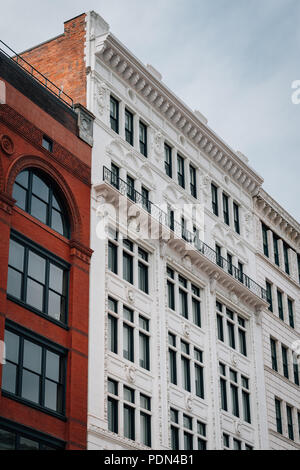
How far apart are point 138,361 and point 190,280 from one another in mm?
8417

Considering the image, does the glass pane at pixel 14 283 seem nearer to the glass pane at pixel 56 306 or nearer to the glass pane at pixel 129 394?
the glass pane at pixel 56 306

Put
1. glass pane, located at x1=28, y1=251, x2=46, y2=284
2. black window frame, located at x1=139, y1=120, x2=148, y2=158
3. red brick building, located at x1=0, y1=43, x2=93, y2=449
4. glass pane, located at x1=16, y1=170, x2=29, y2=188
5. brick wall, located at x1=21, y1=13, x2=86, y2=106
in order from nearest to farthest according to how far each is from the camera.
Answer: red brick building, located at x1=0, y1=43, x2=93, y2=449 → glass pane, located at x1=28, y1=251, x2=46, y2=284 → glass pane, located at x1=16, y1=170, x2=29, y2=188 → brick wall, located at x1=21, y1=13, x2=86, y2=106 → black window frame, located at x1=139, y1=120, x2=148, y2=158

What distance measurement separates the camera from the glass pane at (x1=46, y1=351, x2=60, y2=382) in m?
40.2

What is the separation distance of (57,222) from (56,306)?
4264mm

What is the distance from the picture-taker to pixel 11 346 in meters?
38.3

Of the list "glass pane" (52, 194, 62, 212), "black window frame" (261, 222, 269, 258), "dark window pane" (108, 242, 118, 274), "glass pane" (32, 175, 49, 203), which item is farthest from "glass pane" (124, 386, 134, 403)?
"black window frame" (261, 222, 269, 258)

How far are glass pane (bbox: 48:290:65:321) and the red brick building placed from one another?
0.05 meters

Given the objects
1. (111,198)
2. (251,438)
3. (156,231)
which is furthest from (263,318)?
(111,198)

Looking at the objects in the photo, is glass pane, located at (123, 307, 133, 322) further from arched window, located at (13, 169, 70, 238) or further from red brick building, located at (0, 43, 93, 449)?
arched window, located at (13, 169, 70, 238)

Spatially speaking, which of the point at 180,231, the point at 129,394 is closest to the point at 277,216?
the point at 180,231

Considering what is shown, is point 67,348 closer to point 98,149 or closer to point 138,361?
point 138,361

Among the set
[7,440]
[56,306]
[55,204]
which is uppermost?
[55,204]

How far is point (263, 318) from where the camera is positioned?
60.5 metres

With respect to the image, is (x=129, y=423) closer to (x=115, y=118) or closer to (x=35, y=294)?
(x=35, y=294)
